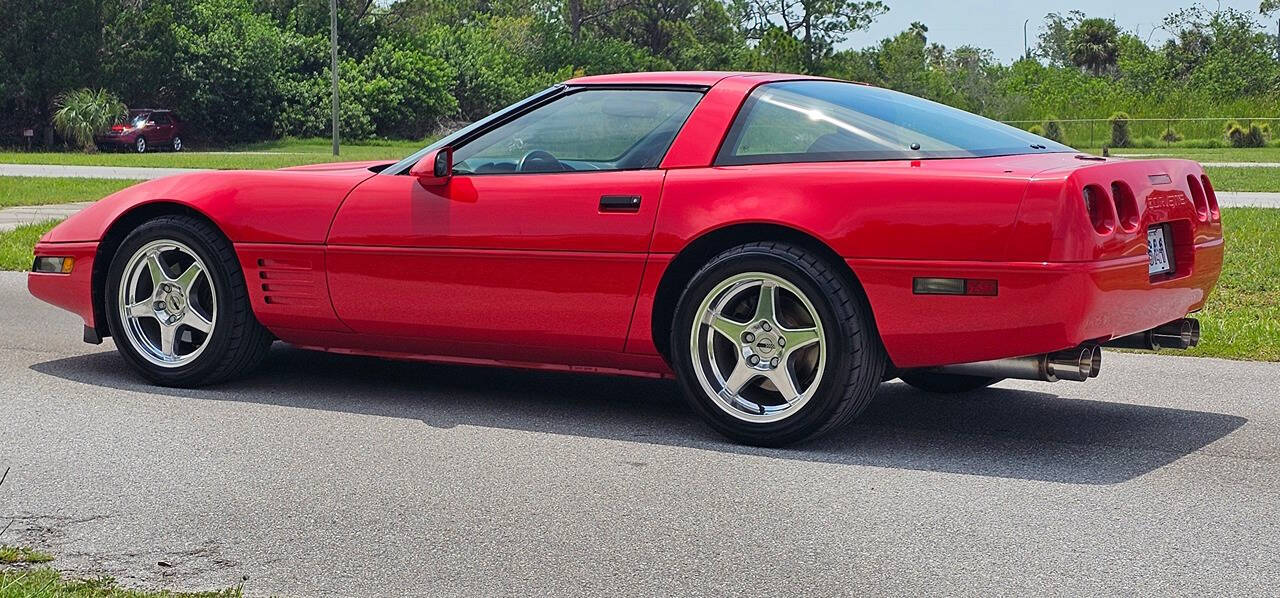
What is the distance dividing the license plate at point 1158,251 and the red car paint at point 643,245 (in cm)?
5

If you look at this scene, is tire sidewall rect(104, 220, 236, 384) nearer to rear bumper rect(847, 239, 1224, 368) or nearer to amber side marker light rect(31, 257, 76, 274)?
amber side marker light rect(31, 257, 76, 274)

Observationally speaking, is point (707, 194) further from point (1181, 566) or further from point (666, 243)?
point (1181, 566)

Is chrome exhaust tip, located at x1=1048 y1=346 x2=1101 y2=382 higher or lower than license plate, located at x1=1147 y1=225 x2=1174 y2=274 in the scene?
lower

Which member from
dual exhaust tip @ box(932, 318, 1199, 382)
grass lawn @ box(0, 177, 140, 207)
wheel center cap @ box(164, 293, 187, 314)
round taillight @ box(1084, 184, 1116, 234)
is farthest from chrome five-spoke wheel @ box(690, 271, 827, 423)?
grass lawn @ box(0, 177, 140, 207)

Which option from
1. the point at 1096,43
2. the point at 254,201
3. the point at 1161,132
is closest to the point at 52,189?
the point at 254,201

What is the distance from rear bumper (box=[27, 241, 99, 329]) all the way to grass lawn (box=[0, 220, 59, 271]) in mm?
4214

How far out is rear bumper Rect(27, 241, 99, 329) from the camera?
6484 millimetres

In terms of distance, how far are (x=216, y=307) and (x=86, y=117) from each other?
3910 cm

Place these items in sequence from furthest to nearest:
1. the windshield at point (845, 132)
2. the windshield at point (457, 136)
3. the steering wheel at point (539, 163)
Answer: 1. the windshield at point (457, 136)
2. the steering wheel at point (539, 163)
3. the windshield at point (845, 132)

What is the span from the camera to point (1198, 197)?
563 centimetres

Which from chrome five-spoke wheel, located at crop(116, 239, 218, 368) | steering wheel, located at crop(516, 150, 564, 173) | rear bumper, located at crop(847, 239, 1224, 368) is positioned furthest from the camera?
chrome five-spoke wheel, located at crop(116, 239, 218, 368)

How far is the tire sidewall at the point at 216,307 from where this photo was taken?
20.3 feet

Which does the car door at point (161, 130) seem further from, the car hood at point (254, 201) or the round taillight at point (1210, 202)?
the round taillight at point (1210, 202)

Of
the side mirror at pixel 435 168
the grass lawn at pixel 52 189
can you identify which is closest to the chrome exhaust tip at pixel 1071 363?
the side mirror at pixel 435 168
